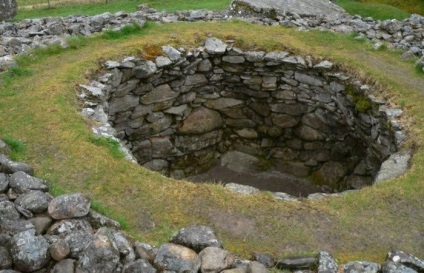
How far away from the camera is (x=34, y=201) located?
7.03 metres

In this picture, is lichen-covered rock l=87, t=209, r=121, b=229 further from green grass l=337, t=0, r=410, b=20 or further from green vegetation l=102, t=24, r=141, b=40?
green grass l=337, t=0, r=410, b=20

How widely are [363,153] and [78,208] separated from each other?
9.06m

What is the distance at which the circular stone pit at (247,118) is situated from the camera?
1320cm

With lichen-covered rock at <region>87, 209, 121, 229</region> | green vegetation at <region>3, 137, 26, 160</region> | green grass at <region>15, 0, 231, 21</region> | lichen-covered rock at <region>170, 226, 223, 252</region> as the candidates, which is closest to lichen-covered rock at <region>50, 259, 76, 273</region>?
lichen-covered rock at <region>87, 209, 121, 229</region>

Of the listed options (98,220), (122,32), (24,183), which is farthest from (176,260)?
(122,32)

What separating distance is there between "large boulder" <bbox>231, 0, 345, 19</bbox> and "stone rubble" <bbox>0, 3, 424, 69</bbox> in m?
0.05

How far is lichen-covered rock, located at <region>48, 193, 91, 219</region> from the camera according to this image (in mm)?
6840

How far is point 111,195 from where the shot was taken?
828 cm

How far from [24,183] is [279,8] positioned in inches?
477

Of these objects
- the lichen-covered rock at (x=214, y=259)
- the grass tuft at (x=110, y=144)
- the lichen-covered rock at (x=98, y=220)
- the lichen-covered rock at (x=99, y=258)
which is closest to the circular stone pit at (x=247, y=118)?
the grass tuft at (x=110, y=144)

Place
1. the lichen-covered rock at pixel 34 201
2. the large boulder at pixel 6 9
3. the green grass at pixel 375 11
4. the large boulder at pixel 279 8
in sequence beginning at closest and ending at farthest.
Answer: the lichen-covered rock at pixel 34 201
the large boulder at pixel 279 8
the large boulder at pixel 6 9
the green grass at pixel 375 11

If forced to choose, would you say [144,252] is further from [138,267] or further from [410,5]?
[410,5]

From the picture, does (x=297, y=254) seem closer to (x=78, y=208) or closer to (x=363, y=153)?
(x=78, y=208)

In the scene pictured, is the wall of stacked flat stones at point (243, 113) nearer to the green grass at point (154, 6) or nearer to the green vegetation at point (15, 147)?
the green vegetation at point (15, 147)
